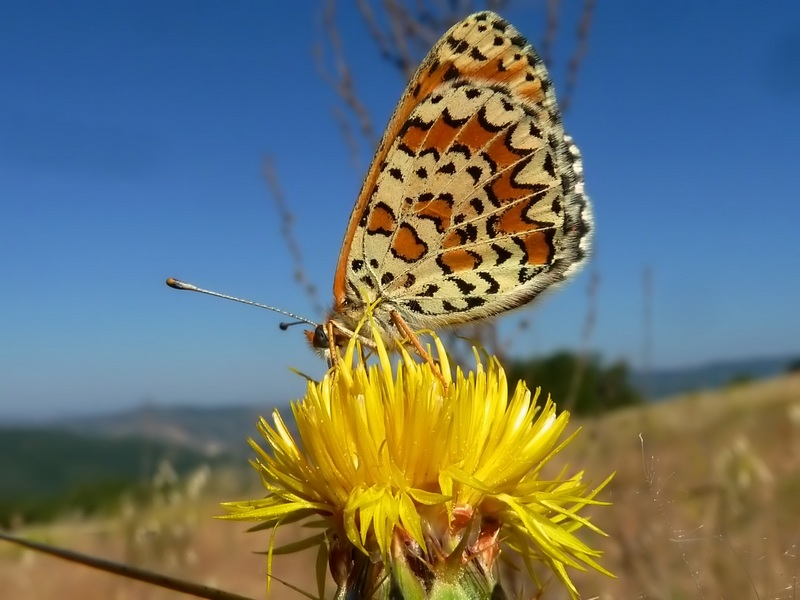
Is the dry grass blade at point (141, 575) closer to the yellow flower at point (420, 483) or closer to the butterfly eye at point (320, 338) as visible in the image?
the yellow flower at point (420, 483)

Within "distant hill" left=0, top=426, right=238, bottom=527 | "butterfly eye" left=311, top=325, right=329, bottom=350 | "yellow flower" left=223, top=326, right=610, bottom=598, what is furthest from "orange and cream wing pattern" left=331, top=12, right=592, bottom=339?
"distant hill" left=0, top=426, right=238, bottom=527

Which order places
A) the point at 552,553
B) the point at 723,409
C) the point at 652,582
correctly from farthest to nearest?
the point at 723,409 < the point at 652,582 < the point at 552,553

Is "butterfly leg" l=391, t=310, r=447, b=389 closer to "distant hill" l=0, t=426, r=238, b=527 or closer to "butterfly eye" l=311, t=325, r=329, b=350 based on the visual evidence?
"butterfly eye" l=311, t=325, r=329, b=350

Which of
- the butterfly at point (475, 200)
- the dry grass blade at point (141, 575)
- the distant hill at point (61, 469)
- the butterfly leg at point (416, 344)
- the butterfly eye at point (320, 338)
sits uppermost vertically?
the distant hill at point (61, 469)

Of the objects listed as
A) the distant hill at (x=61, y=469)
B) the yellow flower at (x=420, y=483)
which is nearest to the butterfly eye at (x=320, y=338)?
the yellow flower at (x=420, y=483)

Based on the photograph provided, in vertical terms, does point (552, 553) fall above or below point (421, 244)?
below

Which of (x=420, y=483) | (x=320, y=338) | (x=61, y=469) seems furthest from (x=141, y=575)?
(x=61, y=469)

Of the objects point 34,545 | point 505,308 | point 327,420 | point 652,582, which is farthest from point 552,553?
point 652,582

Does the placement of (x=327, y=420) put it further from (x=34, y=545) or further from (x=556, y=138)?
(x=556, y=138)
